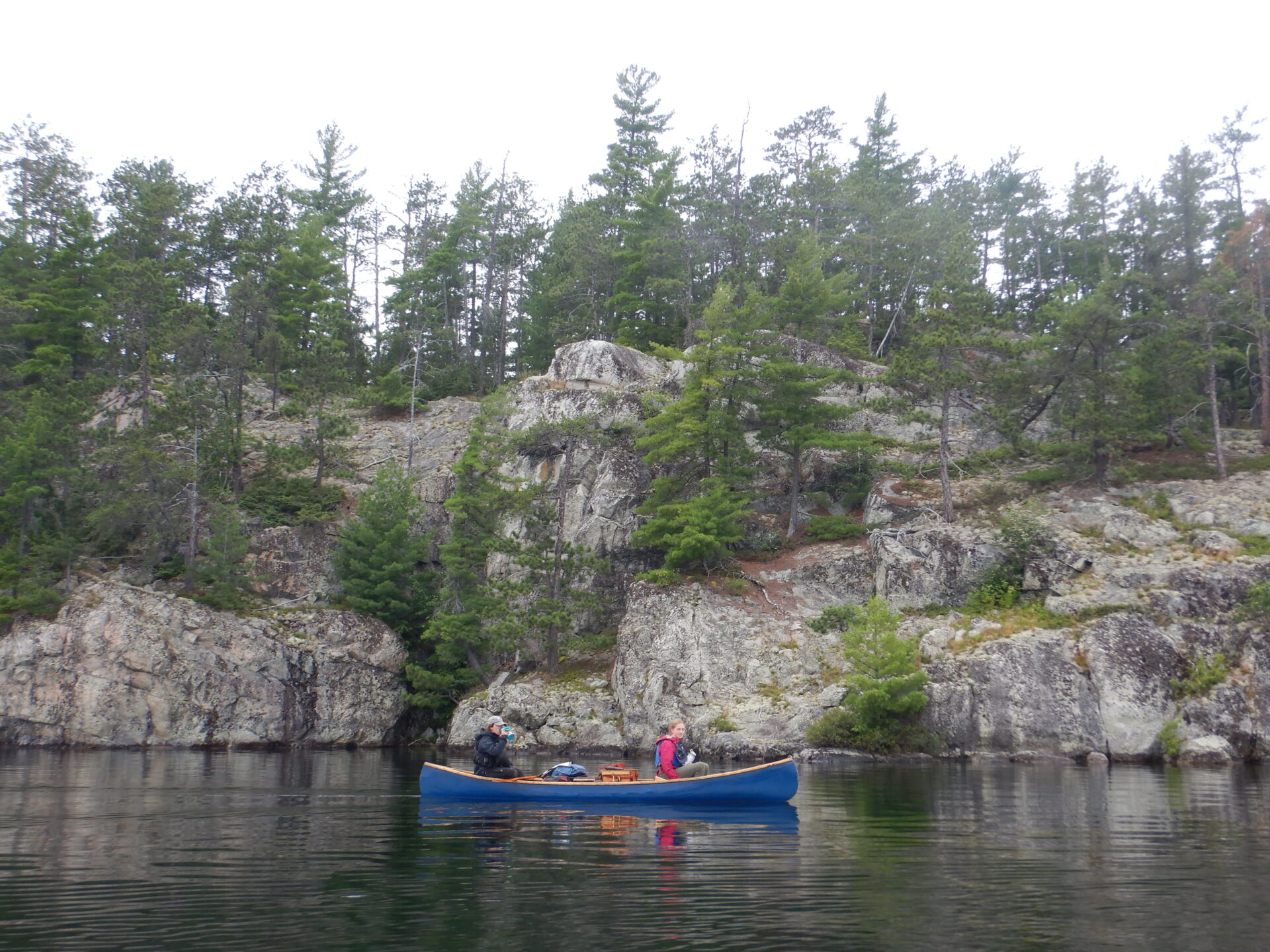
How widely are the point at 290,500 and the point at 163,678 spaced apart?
10.8m

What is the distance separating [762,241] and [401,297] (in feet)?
75.2

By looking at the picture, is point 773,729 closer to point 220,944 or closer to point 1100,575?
point 1100,575

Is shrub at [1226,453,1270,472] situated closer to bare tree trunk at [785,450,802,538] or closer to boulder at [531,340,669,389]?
bare tree trunk at [785,450,802,538]

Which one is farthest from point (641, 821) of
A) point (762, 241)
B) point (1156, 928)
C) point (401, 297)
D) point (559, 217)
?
point (559, 217)

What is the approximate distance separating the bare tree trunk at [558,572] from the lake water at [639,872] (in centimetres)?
1684

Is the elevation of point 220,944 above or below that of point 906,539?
below

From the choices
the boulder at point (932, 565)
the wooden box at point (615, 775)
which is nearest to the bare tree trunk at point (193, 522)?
the wooden box at point (615, 775)

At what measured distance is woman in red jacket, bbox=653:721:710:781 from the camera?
17656 millimetres

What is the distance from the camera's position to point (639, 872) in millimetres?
10961

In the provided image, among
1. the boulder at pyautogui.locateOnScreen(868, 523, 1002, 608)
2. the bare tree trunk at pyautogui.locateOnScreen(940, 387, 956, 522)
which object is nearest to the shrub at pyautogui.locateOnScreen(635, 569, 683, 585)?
the boulder at pyautogui.locateOnScreen(868, 523, 1002, 608)

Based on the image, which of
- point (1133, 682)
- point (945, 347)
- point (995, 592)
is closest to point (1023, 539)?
point (995, 592)

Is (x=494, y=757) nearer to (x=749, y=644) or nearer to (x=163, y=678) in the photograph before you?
(x=749, y=644)

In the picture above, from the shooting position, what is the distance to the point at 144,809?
657 inches

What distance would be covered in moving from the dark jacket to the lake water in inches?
48.1
